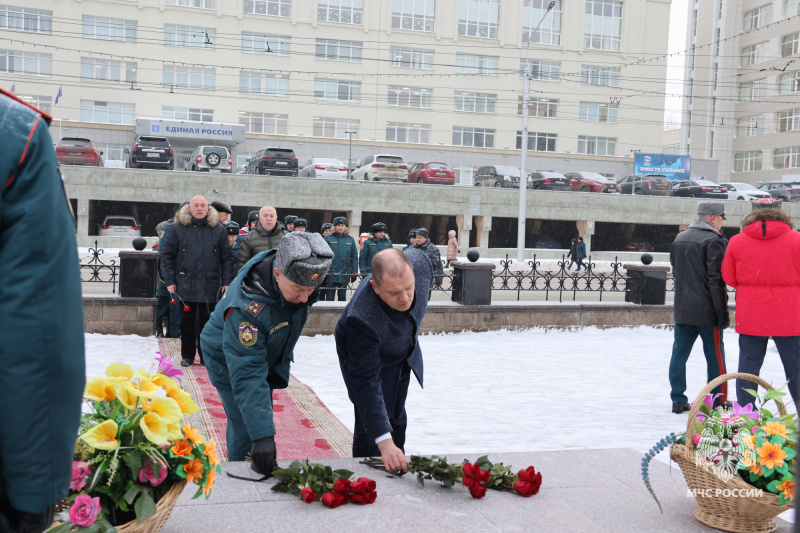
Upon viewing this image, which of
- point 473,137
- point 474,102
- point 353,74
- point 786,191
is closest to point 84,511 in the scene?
point 786,191

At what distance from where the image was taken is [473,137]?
50188mm

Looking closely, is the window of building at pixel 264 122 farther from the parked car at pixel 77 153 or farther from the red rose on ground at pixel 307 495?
the red rose on ground at pixel 307 495

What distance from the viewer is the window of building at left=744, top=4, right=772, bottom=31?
65.2 m

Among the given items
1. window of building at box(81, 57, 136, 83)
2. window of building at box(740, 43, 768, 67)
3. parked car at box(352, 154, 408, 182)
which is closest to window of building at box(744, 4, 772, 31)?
window of building at box(740, 43, 768, 67)

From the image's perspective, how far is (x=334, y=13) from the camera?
47281 millimetres

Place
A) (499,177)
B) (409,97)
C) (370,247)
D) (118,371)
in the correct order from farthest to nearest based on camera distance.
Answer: (409,97), (499,177), (370,247), (118,371)

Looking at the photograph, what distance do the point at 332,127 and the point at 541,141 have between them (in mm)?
14672

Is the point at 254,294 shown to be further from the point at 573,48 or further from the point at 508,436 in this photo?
the point at 573,48

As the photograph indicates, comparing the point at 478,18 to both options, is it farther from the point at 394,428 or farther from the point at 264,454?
the point at 264,454

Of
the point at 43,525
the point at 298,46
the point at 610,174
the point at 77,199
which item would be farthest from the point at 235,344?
the point at 610,174

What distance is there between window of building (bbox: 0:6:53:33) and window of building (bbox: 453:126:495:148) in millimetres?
25484

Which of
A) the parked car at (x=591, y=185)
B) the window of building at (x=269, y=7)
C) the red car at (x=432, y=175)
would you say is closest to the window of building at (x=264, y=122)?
the window of building at (x=269, y=7)

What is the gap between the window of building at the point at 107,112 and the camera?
43.9m

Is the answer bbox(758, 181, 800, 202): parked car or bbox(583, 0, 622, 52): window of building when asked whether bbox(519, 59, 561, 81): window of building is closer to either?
bbox(583, 0, 622, 52): window of building
